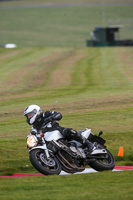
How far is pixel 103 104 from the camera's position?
69.0 ft

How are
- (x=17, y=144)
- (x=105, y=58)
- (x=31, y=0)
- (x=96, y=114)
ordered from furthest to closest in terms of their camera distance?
1. (x=31, y=0)
2. (x=105, y=58)
3. (x=96, y=114)
4. (x=17, y=144)

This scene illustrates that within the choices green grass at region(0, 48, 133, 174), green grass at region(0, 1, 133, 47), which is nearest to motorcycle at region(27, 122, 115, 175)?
green grass at region(0, 48, 133, 174)

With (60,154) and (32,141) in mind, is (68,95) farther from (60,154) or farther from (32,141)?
(32,141)

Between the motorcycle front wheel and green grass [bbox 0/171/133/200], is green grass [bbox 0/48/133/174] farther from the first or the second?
green grass [bbox 0/171/133/200]

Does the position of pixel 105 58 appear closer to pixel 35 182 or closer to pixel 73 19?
pixel 35 182

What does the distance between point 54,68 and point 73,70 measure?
2.27 meters

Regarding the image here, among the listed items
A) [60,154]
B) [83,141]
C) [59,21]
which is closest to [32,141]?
[60,154]

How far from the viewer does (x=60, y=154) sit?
1070 cm

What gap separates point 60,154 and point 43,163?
25.0 inches

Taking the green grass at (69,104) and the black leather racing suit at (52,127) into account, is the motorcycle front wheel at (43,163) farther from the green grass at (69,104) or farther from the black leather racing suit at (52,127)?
the black leather racing suit at (52,127)

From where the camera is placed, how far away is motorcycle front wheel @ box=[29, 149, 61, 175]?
10.1 metres

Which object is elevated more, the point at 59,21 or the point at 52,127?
the point at 52,127

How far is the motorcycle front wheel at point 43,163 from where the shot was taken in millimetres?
10055

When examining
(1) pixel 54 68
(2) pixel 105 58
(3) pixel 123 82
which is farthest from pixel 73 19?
(3) pixel 123 82
